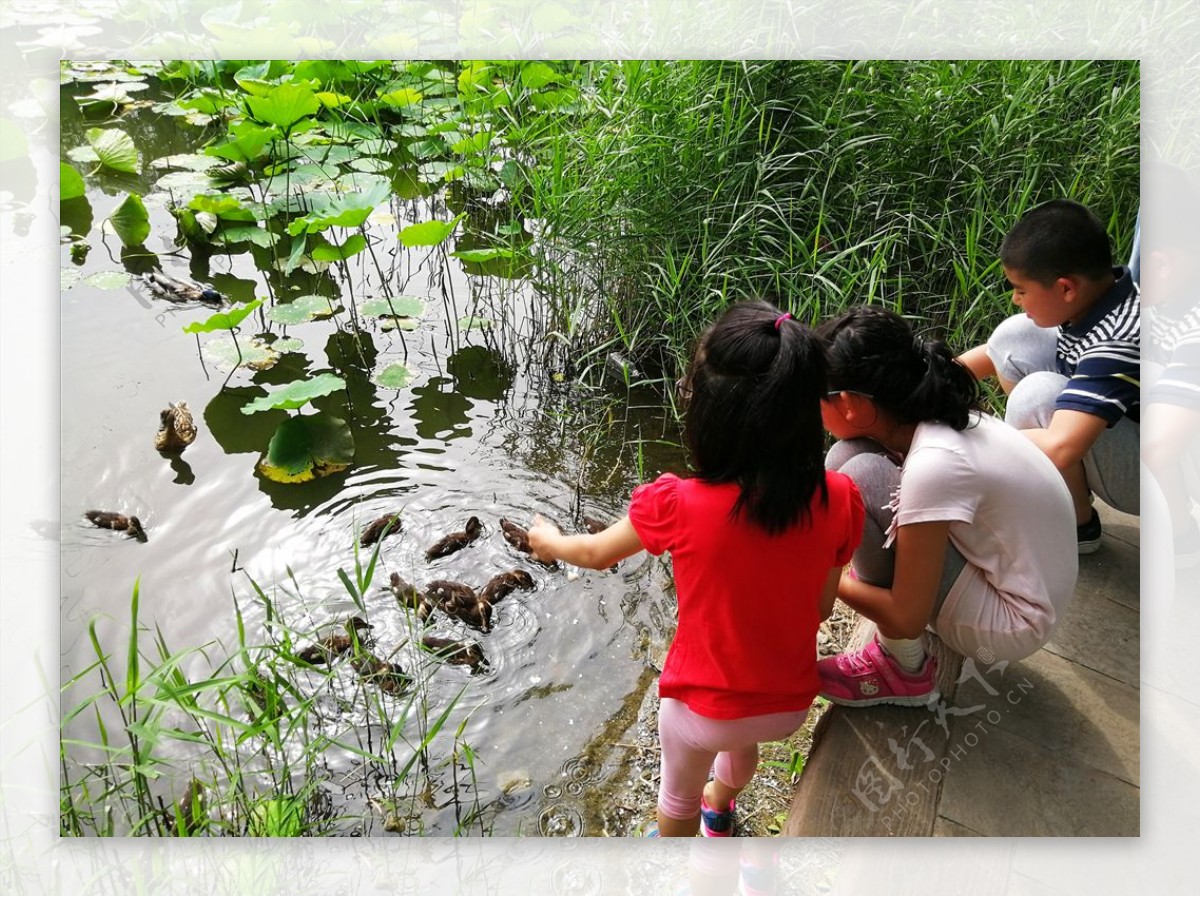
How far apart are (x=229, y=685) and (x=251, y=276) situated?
185cm

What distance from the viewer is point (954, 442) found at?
1.68 meters

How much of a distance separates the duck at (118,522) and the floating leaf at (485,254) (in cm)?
121

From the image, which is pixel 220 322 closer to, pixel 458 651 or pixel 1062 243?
pixel 458 651

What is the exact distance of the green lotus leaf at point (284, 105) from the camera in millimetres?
2719

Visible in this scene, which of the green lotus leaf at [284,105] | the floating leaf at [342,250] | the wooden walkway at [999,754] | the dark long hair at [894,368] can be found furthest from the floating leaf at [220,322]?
the wooden walkway at [999,754]

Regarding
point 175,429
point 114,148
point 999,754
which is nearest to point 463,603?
point 175,429

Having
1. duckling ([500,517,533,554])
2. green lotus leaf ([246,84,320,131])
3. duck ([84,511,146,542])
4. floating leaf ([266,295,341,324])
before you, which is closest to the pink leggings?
duckling ([500,517,533,554])

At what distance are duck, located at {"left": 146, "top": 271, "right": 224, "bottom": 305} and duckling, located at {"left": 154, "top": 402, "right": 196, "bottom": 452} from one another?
488mm

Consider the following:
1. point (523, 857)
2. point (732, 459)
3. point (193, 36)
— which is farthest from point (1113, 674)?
point (193, 36)

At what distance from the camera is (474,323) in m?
3.03

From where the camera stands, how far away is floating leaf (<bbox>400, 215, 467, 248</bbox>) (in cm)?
283

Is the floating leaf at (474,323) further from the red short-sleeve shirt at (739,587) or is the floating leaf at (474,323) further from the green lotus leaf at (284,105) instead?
the red short-sleeve shirt at (739,587)

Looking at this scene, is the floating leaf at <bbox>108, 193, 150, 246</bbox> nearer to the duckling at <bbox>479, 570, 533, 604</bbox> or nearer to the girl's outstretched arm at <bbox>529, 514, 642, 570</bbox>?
A: the duckling at <bbox>479, 570, 533, 604</bbox>

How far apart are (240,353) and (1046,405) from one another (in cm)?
209
